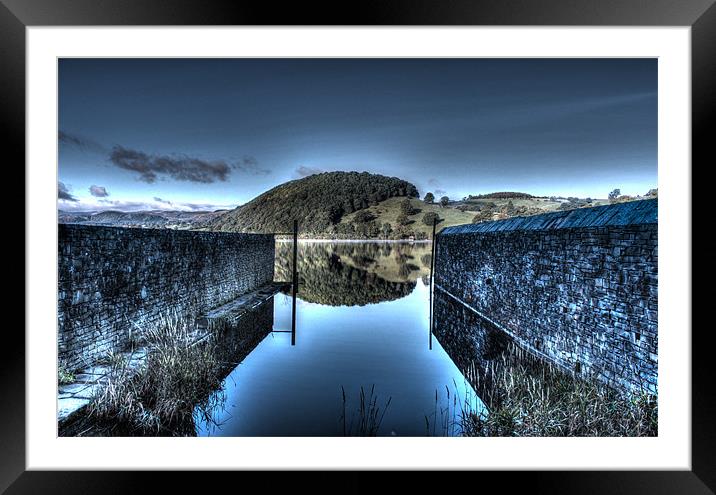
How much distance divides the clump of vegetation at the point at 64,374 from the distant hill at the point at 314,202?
7984 mm

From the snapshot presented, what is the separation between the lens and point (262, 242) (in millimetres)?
10953

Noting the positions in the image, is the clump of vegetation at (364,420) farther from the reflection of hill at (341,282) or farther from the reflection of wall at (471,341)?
the reflection of hill at (341,282)

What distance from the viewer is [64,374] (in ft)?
10.4

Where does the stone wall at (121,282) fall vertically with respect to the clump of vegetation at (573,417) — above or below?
above

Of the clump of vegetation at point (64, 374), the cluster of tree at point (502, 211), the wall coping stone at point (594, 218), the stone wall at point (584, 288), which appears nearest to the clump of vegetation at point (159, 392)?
the clump of vegetation at point (64, 374)

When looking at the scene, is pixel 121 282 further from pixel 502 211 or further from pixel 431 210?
pixel 431 210

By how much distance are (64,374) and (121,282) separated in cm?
122

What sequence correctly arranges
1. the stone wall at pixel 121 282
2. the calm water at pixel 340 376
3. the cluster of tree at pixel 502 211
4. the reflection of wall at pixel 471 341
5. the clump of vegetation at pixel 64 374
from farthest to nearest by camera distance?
the cluster of tree at pixel 502 211
the reflection of wall at pixel 471 341
the calm water at pixel 340 376
the stone wall at pixel 121 282
the clump of vegetation at pixel 64 374

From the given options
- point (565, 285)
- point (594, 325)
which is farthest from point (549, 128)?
point (594, 325)
